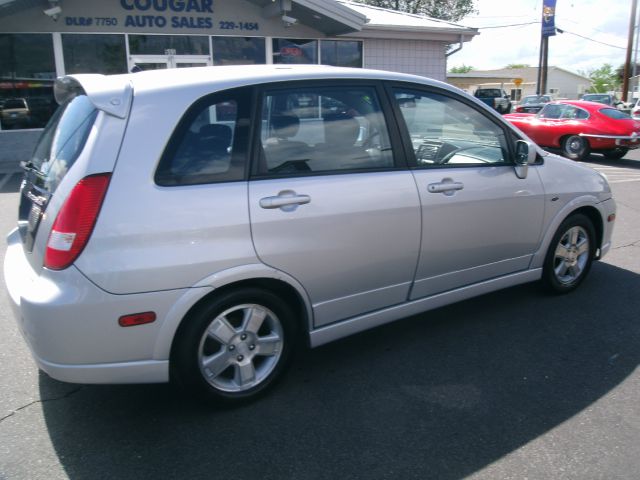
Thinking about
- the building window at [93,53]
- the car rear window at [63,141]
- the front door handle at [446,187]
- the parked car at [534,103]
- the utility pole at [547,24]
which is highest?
the utility pole at [547,24]

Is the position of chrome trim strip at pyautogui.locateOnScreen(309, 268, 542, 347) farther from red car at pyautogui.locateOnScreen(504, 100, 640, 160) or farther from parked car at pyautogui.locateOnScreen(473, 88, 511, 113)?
parked car at pyautogui.locateOnScreen(473, 88, 511, 113)

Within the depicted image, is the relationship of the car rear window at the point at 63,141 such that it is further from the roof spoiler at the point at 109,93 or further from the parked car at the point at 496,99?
the parked car at the point at 496,99

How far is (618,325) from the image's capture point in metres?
3.96

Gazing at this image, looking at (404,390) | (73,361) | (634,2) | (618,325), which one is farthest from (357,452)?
(634,2)

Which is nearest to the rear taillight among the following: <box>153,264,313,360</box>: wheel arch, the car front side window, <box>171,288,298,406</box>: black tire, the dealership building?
<box>153,264,313,360</box>: wheel arch

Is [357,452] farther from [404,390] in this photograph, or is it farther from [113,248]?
[113,248]

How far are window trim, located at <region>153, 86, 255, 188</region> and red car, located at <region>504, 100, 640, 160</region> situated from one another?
40.7 feet

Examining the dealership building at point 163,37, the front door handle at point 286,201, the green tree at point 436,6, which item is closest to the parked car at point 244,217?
the front door handle at point 286,201

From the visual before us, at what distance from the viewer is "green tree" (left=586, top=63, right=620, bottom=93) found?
73.4 m

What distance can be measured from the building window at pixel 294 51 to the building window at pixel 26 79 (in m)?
5.34

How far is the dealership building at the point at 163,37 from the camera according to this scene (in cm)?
1216

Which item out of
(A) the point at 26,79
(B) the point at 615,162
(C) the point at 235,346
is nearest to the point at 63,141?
(C) the point at 235,346

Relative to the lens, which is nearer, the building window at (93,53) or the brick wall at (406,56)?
the building window at (93,53)

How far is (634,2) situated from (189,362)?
37.4 metres
